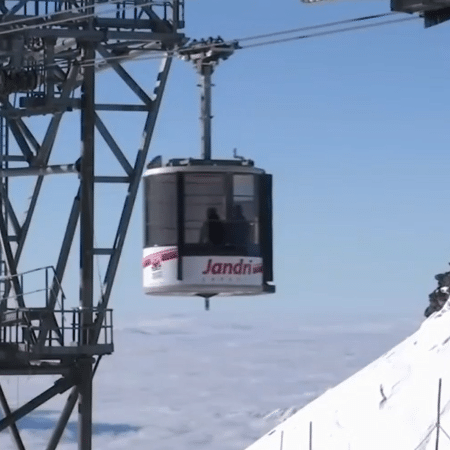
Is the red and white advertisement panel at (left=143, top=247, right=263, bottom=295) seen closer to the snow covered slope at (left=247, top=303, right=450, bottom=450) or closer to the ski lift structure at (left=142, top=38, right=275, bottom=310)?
the ski lift structure at (left=142, top=38, right=275, bottom=310)

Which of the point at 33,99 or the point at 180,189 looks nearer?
the point at 180,189

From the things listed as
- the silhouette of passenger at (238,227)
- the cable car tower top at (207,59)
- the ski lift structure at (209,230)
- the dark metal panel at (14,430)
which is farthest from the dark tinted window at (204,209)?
the dark metal panel at (14,430)

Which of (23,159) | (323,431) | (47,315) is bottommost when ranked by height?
(323,431)

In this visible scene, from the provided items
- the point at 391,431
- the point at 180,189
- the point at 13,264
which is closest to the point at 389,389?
the point at 391,431

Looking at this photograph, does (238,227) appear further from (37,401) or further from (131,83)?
(37,401)

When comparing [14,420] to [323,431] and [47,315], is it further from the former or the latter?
[323,431]

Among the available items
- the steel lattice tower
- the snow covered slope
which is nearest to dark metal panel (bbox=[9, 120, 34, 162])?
Answer: the steel lattice tower
